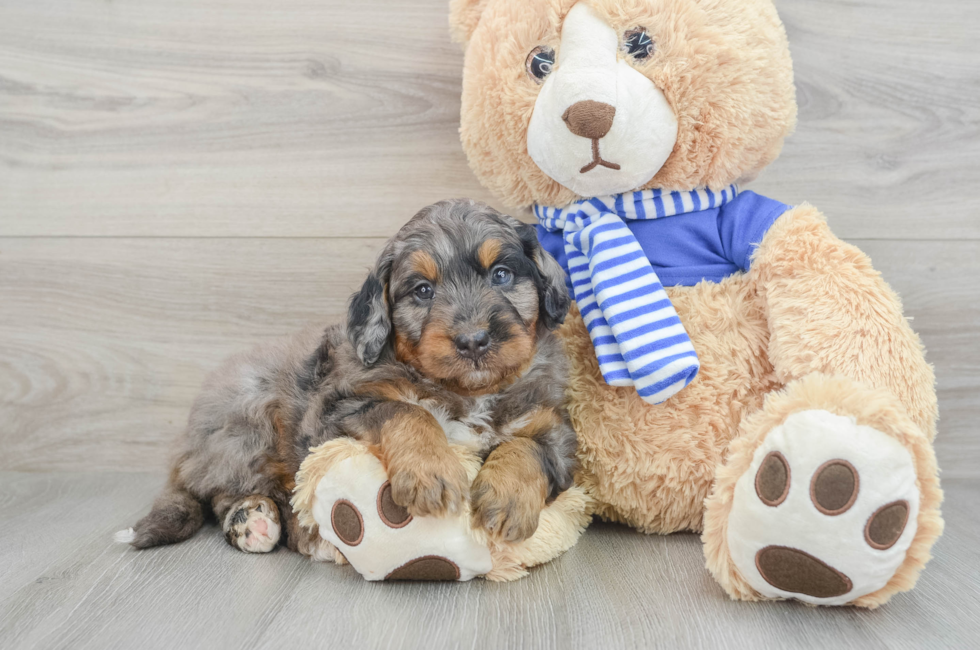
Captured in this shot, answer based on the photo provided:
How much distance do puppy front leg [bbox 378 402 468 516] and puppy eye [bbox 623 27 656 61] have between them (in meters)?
1.08

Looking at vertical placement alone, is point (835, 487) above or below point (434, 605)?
above

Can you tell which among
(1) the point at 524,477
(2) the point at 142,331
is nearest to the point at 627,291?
(1) the point at 524,477

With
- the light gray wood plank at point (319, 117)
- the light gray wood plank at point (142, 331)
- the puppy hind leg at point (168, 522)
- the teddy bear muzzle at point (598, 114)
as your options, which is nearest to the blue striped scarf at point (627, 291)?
the teddy bear muzzle at point (598, 114)

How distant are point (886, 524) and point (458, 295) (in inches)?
41.5

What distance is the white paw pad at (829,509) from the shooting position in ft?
4.57

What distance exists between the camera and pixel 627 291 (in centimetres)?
186

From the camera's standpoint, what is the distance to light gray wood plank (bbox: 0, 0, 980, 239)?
8.07 ft

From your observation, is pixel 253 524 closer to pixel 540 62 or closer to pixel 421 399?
pixel 421 399

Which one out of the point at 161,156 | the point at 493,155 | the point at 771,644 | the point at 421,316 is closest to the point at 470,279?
the point at 421,316

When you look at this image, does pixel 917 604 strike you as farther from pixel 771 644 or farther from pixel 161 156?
pixel 161 156

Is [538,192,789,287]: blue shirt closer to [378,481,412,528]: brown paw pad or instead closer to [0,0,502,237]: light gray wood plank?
[0,0,502,237]: light gray wood plank

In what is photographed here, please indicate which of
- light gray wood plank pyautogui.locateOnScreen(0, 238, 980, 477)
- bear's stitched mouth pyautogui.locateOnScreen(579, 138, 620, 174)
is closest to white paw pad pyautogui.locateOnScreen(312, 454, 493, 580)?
bear's stitched mouth pyautogui.locateOnScreen(579, 138, 620, 174)

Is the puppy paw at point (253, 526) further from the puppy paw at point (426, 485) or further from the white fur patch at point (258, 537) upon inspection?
the puppy paw at point (426, 485)

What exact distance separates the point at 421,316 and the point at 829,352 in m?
0.99
